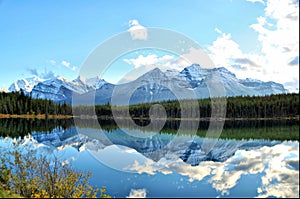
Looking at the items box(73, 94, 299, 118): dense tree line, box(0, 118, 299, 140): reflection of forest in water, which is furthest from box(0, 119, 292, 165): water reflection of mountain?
box(73, 94, 299, 118): dense tree line

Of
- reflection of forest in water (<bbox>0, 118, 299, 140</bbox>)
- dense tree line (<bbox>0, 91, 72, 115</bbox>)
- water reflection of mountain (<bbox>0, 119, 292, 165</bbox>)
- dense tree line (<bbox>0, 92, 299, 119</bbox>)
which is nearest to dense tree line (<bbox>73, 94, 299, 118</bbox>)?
dense tree line (<bbox>0, 92, 299, 119</bbox>)

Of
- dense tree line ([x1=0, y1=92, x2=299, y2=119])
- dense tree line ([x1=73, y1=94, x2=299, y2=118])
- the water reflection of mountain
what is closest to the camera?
the water reflection of mountain

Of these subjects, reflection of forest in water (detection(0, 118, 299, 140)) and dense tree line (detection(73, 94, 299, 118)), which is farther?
A: dense tree line (detection(73, 94, 299, 118))

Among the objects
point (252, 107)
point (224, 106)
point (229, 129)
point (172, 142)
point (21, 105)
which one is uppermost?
point (21, 105)

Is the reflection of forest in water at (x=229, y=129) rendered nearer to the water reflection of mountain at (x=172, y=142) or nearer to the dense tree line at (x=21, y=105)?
the water reflection of mountain at (x=172, y=142)

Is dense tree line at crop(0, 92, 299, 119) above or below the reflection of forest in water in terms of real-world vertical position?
above

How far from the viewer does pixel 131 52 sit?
24062mm

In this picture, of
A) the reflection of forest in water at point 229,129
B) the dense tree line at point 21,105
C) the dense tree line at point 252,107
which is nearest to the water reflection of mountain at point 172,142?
the reflection of forest in water at point 229,129

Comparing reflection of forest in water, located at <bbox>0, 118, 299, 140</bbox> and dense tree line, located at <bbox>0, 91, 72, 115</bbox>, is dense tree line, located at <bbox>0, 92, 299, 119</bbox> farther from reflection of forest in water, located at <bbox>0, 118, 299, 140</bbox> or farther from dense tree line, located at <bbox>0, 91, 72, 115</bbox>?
reflection of forest in water, located at <bbox>0, 118, 299, 140</bbox>

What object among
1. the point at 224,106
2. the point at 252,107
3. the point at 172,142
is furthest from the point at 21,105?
the point at 172,142

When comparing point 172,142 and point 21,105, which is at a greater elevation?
point 21,105

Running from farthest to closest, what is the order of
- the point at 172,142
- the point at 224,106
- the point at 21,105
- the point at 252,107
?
the point at 21,105 → the point at 252,107 → the point at 224,106 → the point at 172,142

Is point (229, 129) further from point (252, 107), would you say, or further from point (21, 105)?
point (21, 105)

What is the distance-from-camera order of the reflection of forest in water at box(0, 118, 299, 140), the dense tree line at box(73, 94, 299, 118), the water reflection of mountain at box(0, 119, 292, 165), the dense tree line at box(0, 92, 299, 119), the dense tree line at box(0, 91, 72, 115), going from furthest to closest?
1. the dense tree line at box(0, 91, 72, 115)
2. the dense tree line at box(0, 92, 299, 119)
3. the dense tree line at box(73, 94, 299, 118)
4. the reflection of forest in water at box(0, 118, 299, 140)
5. the water reflection of mountain at box(0, 119, 292, 165)
